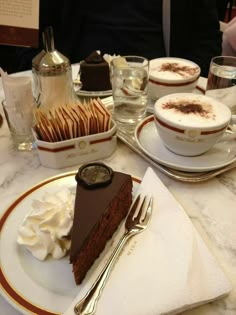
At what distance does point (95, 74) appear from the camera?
1116 mm

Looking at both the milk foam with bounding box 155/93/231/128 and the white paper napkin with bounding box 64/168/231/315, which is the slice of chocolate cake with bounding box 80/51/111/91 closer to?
the milk foam with bounding box 155/93/231/128

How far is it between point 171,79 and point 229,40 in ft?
3.17

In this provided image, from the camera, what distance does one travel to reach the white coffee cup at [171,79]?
1.04m

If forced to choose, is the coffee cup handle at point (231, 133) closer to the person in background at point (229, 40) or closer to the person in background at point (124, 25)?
the person in background at point (124, 25)

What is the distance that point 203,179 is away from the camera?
0.81 metres

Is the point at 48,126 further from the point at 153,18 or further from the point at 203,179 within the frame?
the point at 153,18

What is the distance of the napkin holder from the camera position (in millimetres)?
837

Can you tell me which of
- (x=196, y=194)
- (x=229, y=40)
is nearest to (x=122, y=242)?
(x=196, y=194)

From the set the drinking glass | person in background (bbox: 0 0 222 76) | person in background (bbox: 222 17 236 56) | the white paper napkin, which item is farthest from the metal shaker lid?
person in background (bbox: 222 17 236 56)

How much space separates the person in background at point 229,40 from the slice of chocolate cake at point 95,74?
97cm

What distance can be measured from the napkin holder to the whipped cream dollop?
180mm

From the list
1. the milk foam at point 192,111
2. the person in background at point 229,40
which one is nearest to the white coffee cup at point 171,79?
the milk foam at point 192,111

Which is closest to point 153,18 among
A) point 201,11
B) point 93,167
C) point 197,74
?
point 201,11

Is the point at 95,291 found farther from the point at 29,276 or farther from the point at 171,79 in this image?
the point at 171,79
